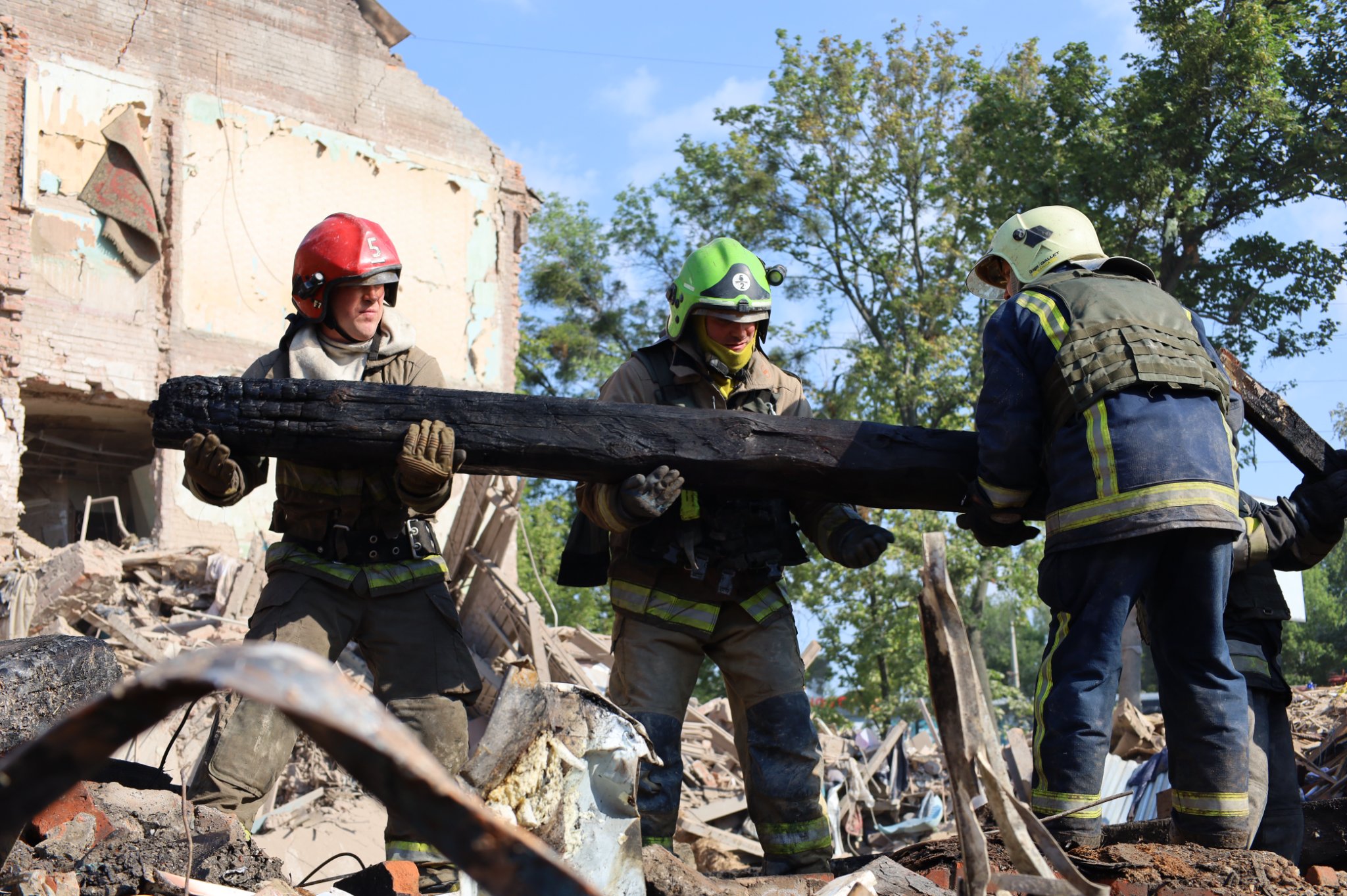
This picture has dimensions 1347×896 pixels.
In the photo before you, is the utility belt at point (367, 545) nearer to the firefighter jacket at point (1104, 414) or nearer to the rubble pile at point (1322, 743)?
the firefighter jacket at point (1104, 414)

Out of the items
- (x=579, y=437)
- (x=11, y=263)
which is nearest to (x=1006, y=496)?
(x=579, y=437)

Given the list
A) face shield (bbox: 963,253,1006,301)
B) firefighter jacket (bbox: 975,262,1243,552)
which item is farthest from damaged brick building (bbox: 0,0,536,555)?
firefighter jacket (bbox: 975,262,1243,552)

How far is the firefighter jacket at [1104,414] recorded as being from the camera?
3.69 m

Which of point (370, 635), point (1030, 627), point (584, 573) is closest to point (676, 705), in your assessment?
point (584, 573)

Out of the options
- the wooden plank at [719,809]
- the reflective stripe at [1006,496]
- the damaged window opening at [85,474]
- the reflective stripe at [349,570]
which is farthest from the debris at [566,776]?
the damaged window opening at [85,474]

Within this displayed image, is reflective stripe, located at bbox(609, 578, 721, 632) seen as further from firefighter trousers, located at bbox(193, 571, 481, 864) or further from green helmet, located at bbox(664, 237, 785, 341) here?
green helmet, located at bbox(664, 237, 785, 341)

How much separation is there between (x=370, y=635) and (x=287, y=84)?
13364 millimetres

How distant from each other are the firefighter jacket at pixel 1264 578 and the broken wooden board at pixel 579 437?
1090 millimetres

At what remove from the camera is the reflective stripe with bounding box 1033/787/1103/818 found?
11.8ft

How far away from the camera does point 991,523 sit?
4.20 metres

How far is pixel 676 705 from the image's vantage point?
445 cm

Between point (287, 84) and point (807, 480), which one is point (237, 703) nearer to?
point (807, 480)

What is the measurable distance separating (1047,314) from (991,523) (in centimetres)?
78

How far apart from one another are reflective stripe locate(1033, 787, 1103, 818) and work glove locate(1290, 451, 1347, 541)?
1619 mm
